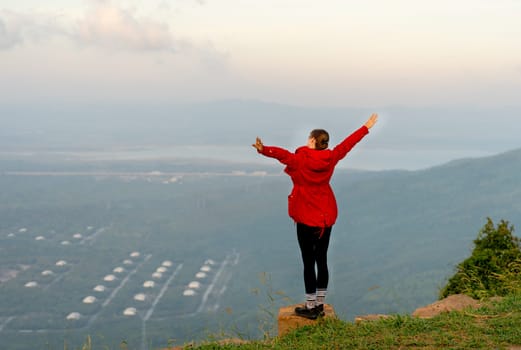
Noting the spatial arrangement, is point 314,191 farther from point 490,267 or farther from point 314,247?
point 490,267

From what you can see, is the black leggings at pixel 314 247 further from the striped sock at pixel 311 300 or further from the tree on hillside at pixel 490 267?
the tree on hillside at pixel 490 267

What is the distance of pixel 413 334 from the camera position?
7074 mm

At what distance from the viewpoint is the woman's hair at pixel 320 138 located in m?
7.24

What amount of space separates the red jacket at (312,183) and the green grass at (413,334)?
4.08 ft

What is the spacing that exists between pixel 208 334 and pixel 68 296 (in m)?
142

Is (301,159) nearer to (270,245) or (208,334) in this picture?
(208,334)

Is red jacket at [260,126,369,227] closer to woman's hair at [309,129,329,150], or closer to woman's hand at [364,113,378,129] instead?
woman's hair at [309,129,329,150]

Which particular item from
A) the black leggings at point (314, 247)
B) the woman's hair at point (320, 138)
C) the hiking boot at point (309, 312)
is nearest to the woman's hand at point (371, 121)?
the woman's hair at point (320, 138)

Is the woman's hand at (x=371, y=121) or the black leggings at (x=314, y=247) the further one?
the woman's hand at (x=371, y=121)

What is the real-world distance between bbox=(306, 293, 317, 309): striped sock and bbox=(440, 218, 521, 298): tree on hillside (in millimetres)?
3924

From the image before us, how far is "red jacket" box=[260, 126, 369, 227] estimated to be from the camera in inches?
283

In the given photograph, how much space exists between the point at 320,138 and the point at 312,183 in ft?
1.68

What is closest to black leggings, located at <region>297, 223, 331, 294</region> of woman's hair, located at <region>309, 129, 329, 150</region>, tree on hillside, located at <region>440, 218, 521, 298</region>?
woman's hair, located at <region>309, 129, 329, 150</region>

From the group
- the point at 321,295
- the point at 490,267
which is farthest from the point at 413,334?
the point at 490,267
